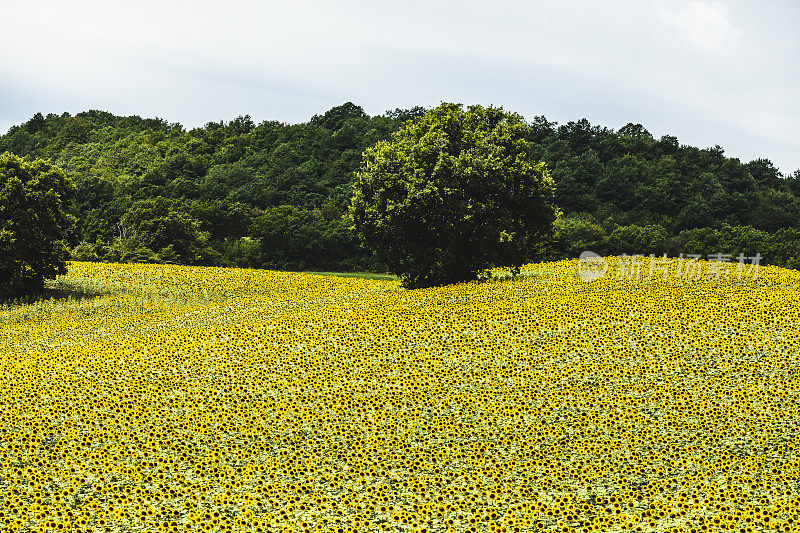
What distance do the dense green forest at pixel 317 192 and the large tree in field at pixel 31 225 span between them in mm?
22959

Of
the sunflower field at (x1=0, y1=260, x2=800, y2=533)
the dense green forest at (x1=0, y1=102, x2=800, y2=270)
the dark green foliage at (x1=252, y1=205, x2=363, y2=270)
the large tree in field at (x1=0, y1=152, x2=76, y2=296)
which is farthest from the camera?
the dark green foliage at (x1=252, y1=205, x2=363, y2=270)

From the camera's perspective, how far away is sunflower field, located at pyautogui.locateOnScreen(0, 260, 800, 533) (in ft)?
46.5

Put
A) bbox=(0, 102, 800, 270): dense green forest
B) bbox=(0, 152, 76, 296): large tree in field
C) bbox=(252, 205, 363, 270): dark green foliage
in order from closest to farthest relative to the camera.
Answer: bbox=(0, 152, 76, 296): large tree in field → bbox=(0, 102, 800, 270): dense green forest → bbox=(252, 205, 363, 270): dark green foliage

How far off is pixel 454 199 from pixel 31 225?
77.1ft

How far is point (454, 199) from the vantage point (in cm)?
3466

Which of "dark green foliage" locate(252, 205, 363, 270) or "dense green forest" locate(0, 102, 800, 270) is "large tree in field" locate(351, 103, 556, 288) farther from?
"dark green foliage" locate(252, 205, 363, 270)

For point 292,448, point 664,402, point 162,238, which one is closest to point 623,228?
point 162,238

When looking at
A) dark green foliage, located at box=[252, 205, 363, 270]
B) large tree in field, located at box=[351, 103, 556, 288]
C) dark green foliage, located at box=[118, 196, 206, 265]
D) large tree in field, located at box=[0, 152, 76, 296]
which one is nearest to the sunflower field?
large tree in field, located at box=[351, 103, 556, 288]

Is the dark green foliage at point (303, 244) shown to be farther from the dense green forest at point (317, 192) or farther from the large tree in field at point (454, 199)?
the large tree in field at point (454, 199)

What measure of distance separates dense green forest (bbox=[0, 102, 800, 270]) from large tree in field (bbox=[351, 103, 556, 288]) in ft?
116

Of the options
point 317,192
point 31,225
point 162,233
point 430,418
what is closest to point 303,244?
point 317,192

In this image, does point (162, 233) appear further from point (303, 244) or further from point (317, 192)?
point (317, 192)

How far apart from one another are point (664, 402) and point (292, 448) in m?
9.98

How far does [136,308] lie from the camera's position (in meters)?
37.9
